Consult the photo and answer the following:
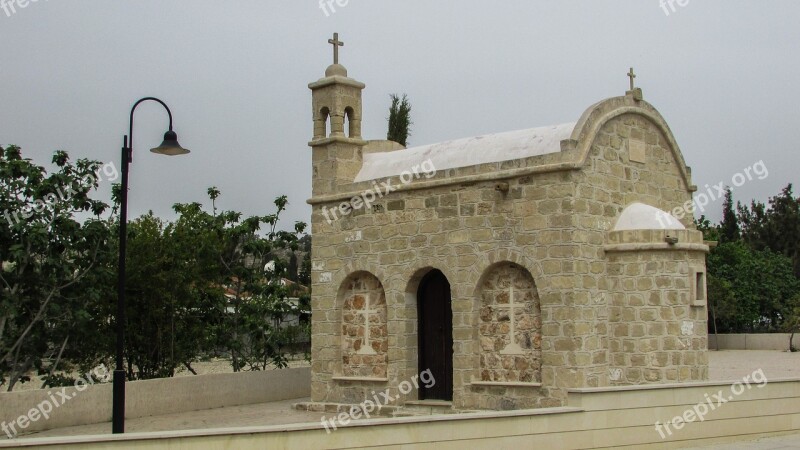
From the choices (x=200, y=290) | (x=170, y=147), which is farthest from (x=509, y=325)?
(x=200, y=290)

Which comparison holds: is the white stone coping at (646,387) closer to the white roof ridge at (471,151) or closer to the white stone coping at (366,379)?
the white roof ridge at (471,151)

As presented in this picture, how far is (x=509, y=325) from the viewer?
1541 centimetres

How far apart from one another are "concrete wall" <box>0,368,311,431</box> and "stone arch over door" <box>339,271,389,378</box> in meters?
2.82

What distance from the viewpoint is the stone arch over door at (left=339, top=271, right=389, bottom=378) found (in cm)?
1720

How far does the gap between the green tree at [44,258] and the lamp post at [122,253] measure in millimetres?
5118

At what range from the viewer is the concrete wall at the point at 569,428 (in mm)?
9742

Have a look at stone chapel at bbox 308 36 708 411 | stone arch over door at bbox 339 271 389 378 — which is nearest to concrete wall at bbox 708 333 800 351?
stone chapel at bbox 308 36 708 411

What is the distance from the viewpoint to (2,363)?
59.5ft

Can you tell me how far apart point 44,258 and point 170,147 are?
6362mm

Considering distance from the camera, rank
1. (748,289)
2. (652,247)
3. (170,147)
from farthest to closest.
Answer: (748,289)
(652,247)
(170,147)

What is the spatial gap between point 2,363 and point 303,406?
18.8 feet

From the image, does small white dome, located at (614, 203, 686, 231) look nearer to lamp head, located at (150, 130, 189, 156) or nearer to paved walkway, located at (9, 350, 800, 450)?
paved walkway, located at (9, 350, 800, 450)

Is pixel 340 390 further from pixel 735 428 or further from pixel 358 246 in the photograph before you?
pixel 735 428

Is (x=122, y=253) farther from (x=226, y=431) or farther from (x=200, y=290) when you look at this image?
(x=200, y=290)
